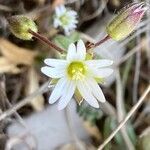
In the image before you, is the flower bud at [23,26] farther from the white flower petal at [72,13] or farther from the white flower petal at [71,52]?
the white flower petal at [72,13]

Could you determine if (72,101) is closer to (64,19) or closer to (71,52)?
(64,19)

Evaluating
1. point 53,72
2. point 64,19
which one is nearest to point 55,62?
point 53,72

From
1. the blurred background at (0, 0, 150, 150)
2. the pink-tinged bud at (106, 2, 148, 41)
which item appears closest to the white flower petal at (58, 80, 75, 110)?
the pink-tinged bud at (106, 2, 148, 41)

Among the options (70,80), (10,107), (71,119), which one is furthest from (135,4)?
(71,119)

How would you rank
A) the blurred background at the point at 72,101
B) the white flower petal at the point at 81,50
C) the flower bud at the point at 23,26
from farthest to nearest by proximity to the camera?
the blurred background at the point at 72,101
the flower bud at the point at 23,26
the white flower petal at the point at 81,50

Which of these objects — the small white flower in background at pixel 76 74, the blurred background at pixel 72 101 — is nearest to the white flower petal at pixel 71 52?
the small white flower in background at pixel 76 74

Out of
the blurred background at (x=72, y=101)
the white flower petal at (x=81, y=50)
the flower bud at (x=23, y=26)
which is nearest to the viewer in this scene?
the white flower petal at (x=81, y=50)

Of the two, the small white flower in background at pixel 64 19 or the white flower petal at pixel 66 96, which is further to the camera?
the small white flower in background at pixel 64 19

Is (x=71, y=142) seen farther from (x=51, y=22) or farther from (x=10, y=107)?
(x=51, y=22)
